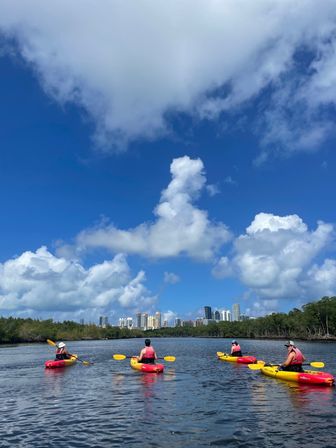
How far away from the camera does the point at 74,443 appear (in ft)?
52.5

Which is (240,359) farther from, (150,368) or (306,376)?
(306,376)

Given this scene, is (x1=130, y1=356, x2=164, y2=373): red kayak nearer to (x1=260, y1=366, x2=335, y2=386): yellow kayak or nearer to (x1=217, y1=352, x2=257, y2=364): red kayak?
(x1=260, y1=366, x2=335, y2=386): yellow kayak

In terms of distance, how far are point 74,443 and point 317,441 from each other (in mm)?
8931

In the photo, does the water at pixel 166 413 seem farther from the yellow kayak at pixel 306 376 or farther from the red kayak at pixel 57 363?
the red kayak at pixel 57 363

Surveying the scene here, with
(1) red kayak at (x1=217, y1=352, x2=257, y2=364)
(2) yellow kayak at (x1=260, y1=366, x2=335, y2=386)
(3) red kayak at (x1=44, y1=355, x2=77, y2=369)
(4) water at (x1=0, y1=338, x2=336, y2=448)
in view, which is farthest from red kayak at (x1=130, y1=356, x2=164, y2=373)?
(1) red kayak at (x1=217, y1=352, x2=257, y2=364)

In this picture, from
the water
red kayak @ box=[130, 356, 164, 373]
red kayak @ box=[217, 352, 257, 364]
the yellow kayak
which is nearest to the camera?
the water

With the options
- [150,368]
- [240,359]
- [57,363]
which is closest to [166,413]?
[150,368]

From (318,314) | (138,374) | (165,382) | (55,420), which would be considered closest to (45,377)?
(138,374)

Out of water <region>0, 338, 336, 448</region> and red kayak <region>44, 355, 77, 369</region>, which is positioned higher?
red kayak <region>44, 355, 77, 369</region>

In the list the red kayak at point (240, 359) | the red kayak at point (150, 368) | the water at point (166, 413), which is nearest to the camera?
the water at point (166, 413)

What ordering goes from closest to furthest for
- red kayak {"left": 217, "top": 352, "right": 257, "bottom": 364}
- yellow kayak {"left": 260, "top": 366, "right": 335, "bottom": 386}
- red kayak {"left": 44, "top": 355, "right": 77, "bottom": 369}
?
yellow kayak {"left": 260, "top": 366, "right": 335, "bottom": 386} < red kayak {"left": 44, "top": 355, "right": 77, "bottom": 369} < red kayak {"left": 217, "top": 352, "right": 257, "bottom": 364}

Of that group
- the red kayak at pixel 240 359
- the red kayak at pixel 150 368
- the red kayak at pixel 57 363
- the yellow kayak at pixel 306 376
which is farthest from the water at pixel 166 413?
Answer: the red kayak at pixel 240 359

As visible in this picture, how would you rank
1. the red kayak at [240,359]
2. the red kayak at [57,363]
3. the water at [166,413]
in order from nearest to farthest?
the water at [166,413] < the red kayak at [57,363] < the red kayak at [240,359]

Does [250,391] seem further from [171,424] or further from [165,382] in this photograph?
[171,424]
